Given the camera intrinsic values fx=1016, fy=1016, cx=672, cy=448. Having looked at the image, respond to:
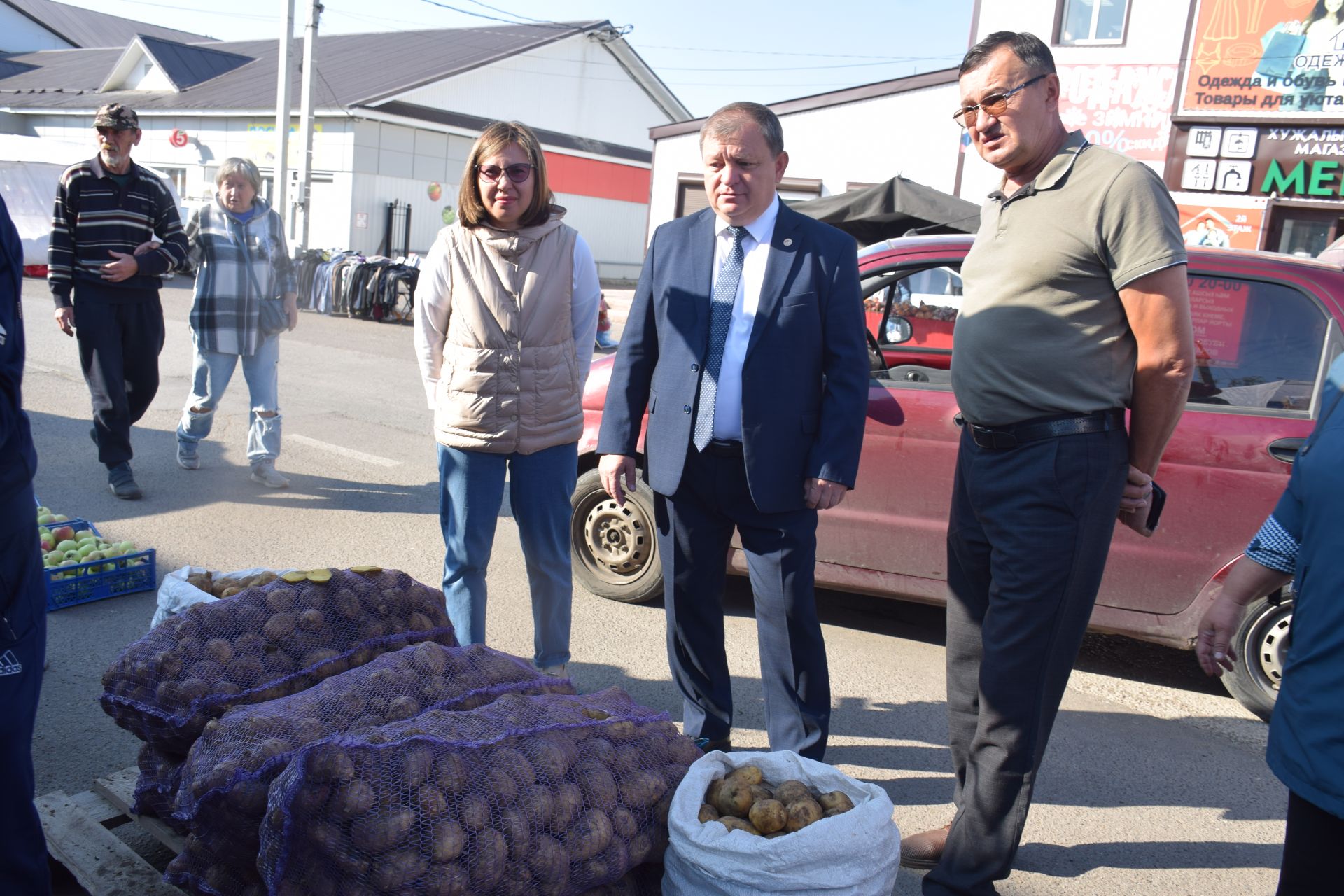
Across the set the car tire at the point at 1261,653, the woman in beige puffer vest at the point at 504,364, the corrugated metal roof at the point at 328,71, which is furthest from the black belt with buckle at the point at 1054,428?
the corrugated metal roof at the point at 328,71

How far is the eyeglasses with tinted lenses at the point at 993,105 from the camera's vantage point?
8.85 ft

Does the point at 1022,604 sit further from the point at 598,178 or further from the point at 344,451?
the point at 598,178

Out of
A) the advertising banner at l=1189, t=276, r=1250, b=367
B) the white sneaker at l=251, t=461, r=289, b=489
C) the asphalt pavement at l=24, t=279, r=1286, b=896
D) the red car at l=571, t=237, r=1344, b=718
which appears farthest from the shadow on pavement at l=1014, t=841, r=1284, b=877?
the white sneaker at l=251, t=461, r=289, b=489

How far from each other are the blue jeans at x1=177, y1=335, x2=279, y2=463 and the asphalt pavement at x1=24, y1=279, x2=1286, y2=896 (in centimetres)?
30

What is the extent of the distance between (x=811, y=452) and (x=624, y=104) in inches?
1371

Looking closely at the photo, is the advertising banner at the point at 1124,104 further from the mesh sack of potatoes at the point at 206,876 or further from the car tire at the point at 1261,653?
the mesh sack of potatoes at the point at 206,876

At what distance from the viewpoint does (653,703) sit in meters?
4.09

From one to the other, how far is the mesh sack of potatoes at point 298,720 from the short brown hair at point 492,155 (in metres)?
1.64

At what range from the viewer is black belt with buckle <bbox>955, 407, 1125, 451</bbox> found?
2.70 metres

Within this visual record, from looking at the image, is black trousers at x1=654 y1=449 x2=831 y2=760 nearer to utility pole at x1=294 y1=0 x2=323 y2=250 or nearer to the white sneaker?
the white sneaker

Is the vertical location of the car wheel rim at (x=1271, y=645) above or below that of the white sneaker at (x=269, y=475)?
above

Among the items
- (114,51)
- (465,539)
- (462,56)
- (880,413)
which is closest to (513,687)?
(465,539)

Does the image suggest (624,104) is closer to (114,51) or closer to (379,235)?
(379,235)

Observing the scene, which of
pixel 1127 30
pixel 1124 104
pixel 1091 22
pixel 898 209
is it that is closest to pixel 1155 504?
pixel 898 209
